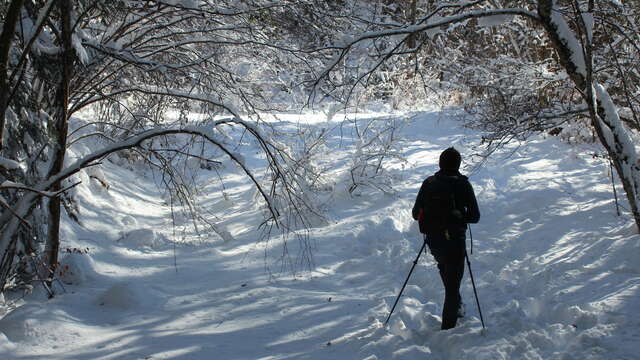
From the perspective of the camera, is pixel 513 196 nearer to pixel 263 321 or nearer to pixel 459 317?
pixel 459 317

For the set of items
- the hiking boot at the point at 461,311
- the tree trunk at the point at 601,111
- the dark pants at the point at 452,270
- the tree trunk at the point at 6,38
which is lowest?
the hiking boot at the point at 461,311

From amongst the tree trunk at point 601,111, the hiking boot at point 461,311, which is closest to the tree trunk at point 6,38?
the hiking boot at point 461,311

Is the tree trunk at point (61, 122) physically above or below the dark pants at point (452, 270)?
above

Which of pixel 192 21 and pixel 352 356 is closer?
pixel 352 356

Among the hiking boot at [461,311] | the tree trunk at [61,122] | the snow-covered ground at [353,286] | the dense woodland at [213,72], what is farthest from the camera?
the tree trunk at [61,122]

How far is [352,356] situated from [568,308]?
209 cm

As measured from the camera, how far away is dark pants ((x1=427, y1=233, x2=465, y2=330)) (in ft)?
16.0

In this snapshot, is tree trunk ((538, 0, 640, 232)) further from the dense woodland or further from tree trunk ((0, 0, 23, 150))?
tree trunk ((0, 0, 23, 150))

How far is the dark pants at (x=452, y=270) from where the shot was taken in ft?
16.0

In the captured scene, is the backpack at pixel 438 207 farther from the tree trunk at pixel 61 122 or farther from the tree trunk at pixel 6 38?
the tree trunk at pixel 6 38

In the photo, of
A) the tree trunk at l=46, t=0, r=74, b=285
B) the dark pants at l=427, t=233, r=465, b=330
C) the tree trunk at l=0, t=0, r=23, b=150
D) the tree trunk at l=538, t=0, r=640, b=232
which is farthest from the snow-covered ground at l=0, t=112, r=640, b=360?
the tree trunk at l=0, t=0, r=23, b=150

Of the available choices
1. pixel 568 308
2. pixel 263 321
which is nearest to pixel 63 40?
pixel 263 321

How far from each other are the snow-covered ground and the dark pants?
0.53 ft

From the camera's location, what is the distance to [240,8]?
6.29 metres
